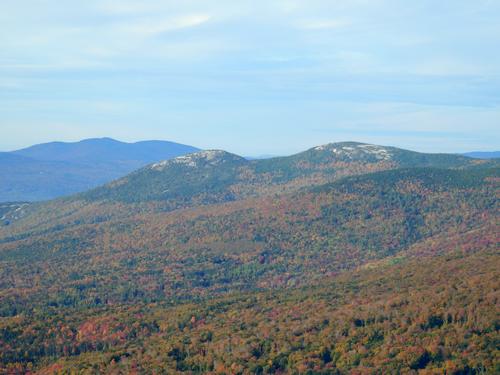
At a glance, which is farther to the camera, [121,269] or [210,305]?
[121,269]

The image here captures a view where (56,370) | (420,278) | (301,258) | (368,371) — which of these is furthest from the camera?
(301,258)

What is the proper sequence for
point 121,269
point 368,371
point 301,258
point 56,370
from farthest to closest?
point 301,258, point 121,269, point 56,370, point 368,371

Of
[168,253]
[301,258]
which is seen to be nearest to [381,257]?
[301,258]

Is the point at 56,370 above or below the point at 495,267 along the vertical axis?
below

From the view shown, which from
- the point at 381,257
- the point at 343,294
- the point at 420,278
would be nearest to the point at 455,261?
the point at 420,278

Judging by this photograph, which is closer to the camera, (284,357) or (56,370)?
(284,357)

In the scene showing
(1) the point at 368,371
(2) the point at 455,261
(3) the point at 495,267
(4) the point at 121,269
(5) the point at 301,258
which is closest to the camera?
(1) the point at 368,371

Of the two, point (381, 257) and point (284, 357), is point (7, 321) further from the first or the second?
point (381, 257)

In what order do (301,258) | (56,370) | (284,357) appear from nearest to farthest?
1. (284,357)
2. (56,370)
3. (301,258)

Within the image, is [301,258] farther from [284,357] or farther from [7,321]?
[284,357]
